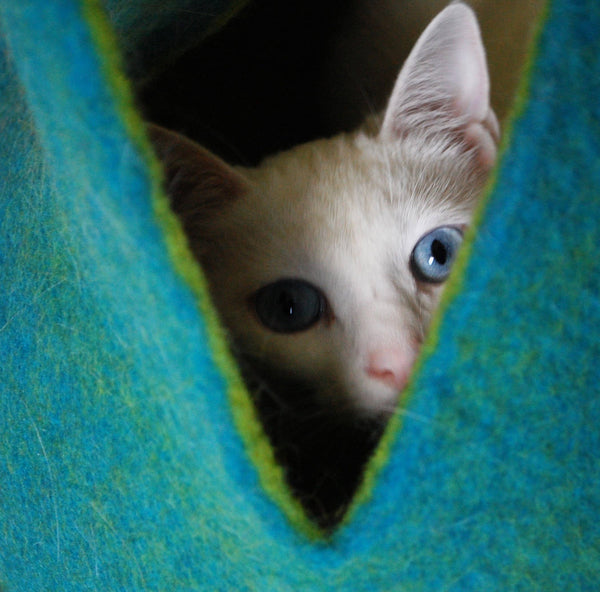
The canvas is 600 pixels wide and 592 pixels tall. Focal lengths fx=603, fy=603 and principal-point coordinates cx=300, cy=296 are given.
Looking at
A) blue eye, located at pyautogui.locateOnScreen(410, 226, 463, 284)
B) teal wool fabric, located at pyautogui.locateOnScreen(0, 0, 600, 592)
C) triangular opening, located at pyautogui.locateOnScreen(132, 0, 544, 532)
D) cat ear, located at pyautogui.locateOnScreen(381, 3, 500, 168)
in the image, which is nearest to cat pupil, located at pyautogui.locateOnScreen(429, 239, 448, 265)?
blue eye, located at pyautogui.locateOnScreen(410, 226, 463, 284)

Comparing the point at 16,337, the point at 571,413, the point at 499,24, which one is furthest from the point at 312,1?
the point at 571,413

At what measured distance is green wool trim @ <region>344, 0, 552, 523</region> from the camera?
359mm

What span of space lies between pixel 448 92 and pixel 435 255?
23 cm

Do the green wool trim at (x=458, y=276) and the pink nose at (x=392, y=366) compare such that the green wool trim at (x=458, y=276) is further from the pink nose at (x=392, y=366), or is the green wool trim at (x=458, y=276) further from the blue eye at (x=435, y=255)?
the blue eye at (x=435, y=255)

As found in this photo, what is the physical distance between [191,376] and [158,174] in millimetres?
123

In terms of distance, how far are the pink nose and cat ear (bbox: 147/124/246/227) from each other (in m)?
0.27

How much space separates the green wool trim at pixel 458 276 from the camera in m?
0.36

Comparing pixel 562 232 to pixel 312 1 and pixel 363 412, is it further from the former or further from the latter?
pixel 312 1

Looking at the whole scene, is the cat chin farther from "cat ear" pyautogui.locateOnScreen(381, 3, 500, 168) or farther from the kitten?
"cat ear" pyautogui.locateOnScreen(381, 3, 500, 168)

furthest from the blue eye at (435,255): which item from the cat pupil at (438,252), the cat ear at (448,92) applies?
the cat ear at (448,92)

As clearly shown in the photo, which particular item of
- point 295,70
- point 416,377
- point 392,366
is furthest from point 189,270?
point 295,70

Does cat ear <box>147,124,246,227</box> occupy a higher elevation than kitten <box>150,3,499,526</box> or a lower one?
higher

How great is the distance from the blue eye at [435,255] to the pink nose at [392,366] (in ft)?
0.47

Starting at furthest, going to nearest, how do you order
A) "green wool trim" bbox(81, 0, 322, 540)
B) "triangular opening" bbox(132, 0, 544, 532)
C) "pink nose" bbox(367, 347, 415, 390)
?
"triangular opening" bbox(132, 0, 544, 532) → "pink nose" bbox(367, 347, 415, 390) → "green wool trim" bbox(81, 0, 322, 540)
